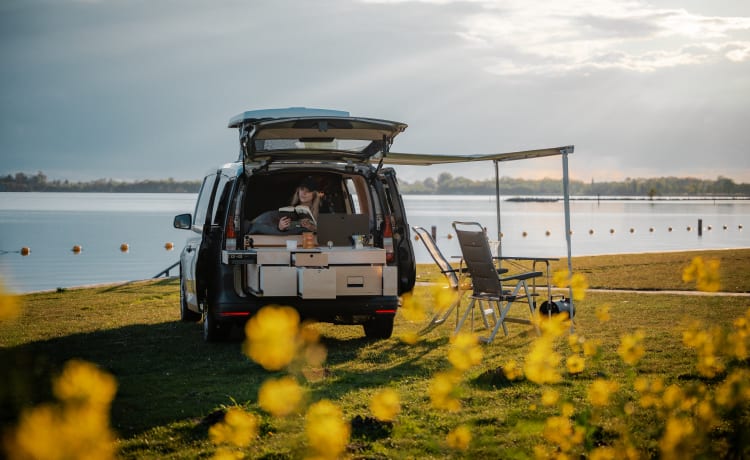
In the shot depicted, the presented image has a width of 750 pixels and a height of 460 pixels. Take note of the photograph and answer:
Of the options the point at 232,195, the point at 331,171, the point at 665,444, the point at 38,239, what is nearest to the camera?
the point at 665,444

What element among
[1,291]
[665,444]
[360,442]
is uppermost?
[1,291]

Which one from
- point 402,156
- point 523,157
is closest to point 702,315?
point 523,157

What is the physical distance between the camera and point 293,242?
8125 mm

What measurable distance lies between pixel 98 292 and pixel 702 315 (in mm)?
9183

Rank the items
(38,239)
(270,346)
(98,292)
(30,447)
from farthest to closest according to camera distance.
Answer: (38,239), (98,292), (270,346), (30,447)

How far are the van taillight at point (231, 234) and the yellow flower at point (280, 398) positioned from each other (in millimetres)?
1765

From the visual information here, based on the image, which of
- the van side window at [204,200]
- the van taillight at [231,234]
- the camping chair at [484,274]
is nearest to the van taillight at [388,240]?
the camping chair at [484,274]

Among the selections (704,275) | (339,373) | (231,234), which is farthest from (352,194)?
(704,275)

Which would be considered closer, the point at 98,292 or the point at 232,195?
the point at 232,195

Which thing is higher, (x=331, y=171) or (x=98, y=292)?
(x=331, y=171)

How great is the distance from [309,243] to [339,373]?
176 cm

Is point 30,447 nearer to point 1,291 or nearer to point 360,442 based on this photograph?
point 1,291

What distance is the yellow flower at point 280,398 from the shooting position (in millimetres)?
3947

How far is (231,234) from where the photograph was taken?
7.93 meters
